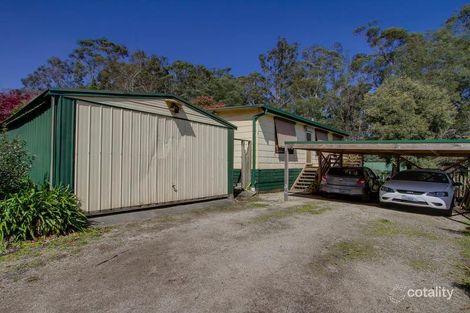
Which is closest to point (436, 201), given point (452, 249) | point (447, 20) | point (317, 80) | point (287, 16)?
point (452, 249)

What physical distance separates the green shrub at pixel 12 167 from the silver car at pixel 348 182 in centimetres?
948

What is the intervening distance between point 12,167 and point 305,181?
39.2 feet

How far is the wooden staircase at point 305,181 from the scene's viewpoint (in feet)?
45.1

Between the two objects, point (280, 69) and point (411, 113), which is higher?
point (280, 69)

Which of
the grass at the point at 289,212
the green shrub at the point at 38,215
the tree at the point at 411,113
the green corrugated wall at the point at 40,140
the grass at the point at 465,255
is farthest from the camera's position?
the tree at the point at 411,113

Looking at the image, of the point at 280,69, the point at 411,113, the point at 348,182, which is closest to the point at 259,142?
the point at 348,182

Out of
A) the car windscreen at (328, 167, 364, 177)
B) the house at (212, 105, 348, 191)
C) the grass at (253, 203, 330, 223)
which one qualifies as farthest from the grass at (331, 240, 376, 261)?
the house at (212, 105, 348, 191)

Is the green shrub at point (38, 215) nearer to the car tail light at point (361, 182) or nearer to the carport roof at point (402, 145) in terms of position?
the carport roof at point (402, 145)

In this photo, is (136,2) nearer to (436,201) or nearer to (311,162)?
(311,162)

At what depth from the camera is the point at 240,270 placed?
12.4ft

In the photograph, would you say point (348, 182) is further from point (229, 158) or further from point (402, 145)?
point (229, 158)

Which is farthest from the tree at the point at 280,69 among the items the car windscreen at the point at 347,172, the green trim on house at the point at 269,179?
the car windscreen at the point at 347,172

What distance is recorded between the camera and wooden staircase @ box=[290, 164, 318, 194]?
13.7 meters
